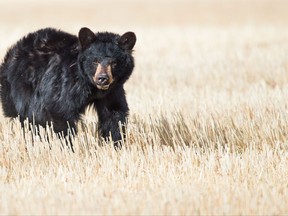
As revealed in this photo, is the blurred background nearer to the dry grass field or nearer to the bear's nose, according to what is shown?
the dry grass field

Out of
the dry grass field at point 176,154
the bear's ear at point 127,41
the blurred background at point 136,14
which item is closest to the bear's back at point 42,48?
the bear's ear at point 127,41

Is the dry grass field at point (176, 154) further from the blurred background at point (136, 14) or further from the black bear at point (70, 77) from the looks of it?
the blurred background at point (136, 14)

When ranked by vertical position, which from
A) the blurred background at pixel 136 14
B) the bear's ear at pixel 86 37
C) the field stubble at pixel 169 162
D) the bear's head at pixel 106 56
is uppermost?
the blurred background at pixel 136 14

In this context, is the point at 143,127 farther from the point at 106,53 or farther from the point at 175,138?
the point at 106,53

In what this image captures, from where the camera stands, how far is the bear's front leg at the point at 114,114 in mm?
7328

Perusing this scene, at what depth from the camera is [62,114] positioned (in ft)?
23.5

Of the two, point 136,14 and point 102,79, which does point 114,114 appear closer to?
point 102,79

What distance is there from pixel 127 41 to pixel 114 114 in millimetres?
833

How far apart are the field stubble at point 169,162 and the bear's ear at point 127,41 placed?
3.35ft

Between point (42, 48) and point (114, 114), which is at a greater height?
point (42, 48)

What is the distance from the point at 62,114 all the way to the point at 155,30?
18192 mm

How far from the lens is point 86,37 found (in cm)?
699

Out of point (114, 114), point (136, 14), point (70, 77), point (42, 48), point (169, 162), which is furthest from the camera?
point (136, 14)

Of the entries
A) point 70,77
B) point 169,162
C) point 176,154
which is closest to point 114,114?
point 70,77
